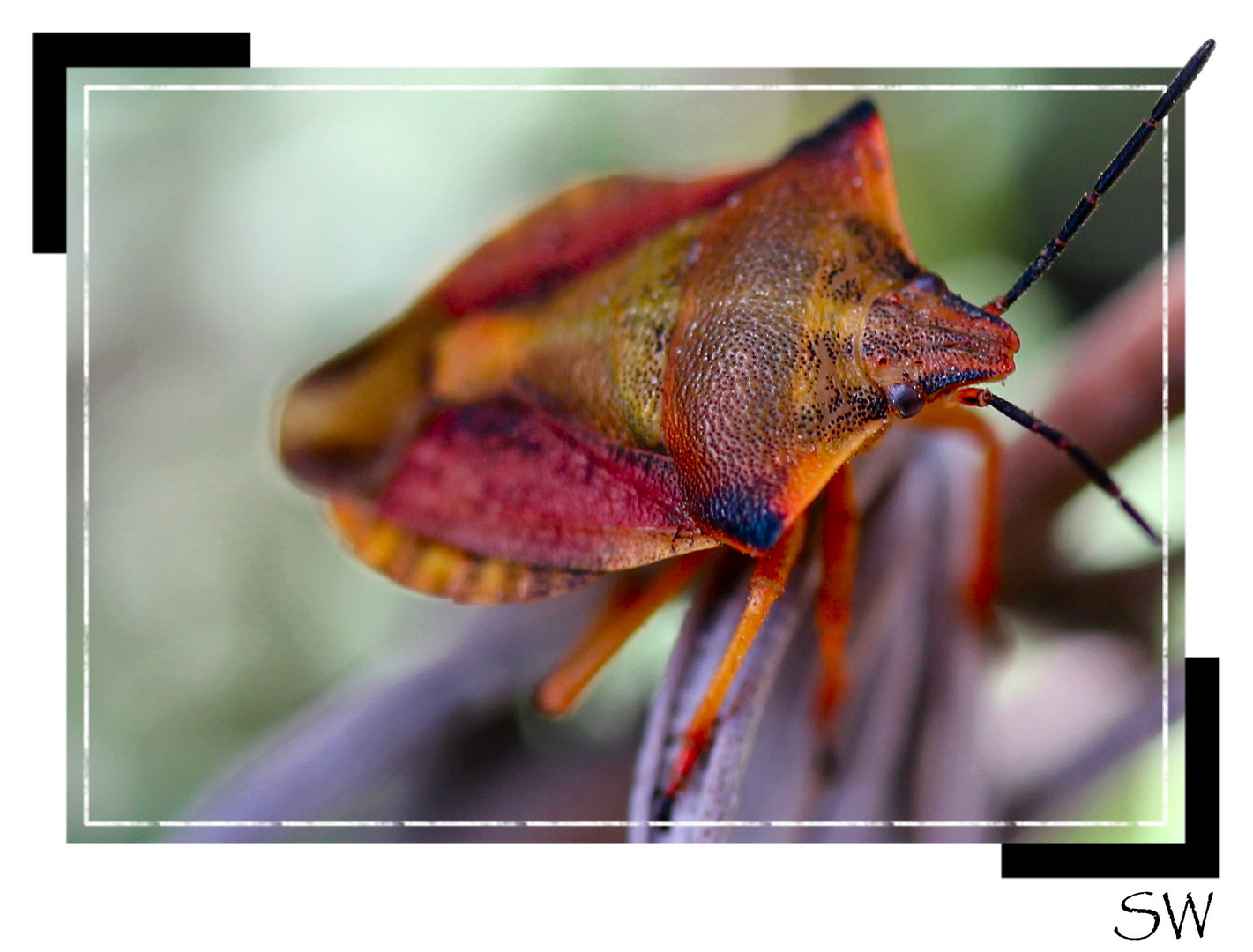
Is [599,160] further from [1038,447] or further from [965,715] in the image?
[965,715]

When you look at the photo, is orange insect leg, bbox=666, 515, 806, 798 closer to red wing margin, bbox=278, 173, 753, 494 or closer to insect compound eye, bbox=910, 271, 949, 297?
insect compound eye, bbox=910, 271, 949, 297

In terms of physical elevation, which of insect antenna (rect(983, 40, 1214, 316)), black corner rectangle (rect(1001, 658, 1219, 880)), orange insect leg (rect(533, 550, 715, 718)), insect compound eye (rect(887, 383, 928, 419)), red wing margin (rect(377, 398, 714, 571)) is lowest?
black corner rectangle (rect(1001, 658, 1219, 880))

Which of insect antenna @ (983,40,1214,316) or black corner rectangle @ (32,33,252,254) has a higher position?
black corner rectangle @ (32,33,252,254)

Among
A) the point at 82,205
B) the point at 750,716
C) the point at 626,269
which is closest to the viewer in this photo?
the point at 750,716

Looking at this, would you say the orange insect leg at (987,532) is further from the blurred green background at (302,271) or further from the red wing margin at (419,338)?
the red wing margin at (419,338)

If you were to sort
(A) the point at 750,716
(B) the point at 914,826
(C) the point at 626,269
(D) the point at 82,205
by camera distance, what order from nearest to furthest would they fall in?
(A) the point at 750,716, (C) the point at 626,269, (B) the point at 914,826, (D) the point at 82,205

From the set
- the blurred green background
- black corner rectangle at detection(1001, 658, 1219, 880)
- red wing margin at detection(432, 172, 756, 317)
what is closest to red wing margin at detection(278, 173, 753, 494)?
red wing margin at detection(432, 172, 756, 317)

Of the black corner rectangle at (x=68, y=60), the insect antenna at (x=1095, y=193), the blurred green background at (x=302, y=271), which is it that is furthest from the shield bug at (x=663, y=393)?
the black corner rectangle at (x=68, y=60)
